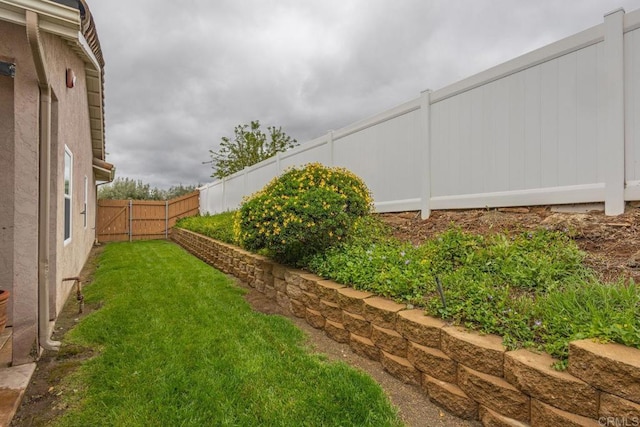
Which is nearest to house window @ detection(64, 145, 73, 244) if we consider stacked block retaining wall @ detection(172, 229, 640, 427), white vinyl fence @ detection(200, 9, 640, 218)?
stacked block retaining wall @ detection(172, 229, 640, 427)

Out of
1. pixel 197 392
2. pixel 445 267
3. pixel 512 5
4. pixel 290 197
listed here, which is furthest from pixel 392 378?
pixel 512 5

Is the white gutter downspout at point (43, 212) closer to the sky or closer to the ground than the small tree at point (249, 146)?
closer to the ground

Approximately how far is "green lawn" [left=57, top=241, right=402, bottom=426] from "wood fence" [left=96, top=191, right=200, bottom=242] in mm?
11658

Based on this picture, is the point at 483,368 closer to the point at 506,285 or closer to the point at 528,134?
the point at 506,285

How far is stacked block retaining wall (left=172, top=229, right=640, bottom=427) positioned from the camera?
1519mm

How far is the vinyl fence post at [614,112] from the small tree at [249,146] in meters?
18.2

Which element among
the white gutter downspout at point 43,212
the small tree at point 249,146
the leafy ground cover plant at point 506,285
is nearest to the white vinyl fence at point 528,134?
the leafy ground cover plant at point 506,285

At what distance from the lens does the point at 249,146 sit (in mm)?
20531

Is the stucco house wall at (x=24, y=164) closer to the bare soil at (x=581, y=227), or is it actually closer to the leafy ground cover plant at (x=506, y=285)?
the leafy ground cover plant at (x=506, y=285)

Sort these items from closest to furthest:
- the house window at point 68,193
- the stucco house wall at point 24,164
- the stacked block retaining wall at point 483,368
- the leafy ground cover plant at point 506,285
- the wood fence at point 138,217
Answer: the stacked block retaining wall at point 483,368, the leafy ground cover plant at point 506,285, the stucco house wall at point 24,164, the house window at point 68,193, the wood fence at point 138,217

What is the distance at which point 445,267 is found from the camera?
3164 millimetres

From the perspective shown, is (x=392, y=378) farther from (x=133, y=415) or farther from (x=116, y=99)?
(x=116, y=99)

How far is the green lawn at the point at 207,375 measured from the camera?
2094mm

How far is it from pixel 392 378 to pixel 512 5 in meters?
5.86
